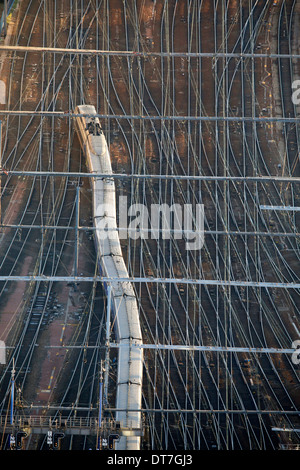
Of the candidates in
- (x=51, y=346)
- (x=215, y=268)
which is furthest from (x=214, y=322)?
(x=51, y=346)

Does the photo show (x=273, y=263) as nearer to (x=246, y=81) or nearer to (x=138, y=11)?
(x=246, y=81)

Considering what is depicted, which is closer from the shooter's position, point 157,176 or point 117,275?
point 117,275

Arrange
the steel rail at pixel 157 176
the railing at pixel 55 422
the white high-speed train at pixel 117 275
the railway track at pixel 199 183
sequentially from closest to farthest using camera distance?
the railing at pixel 55 422 < the white high-speed train at pixel 117 275 < the railway track at pixel 199 183 < the steel rail at pixel 157 176

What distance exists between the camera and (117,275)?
74.2 meters

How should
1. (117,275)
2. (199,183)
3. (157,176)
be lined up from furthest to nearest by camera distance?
(199,183) < (157,176) < (117,275)

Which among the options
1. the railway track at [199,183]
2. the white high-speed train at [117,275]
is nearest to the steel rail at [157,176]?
the white high-speed train at [117,275]

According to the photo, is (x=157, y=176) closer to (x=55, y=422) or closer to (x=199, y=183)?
(x=199, y=183)

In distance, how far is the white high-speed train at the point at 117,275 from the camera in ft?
210

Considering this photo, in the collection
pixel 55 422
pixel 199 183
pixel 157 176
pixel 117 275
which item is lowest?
pixel 55 422

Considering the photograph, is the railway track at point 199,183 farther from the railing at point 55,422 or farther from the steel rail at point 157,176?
the steel rail at point 157,176

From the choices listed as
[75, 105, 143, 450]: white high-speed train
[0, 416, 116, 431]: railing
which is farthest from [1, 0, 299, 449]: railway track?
[0, 416, 116, 431]: railing

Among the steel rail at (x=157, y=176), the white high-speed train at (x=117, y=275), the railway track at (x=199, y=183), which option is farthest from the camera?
the steel rail at (x=157, y=176)

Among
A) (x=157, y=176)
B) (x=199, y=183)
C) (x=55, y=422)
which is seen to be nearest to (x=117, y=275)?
(x=157, y=176)

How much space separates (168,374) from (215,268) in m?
11.9
